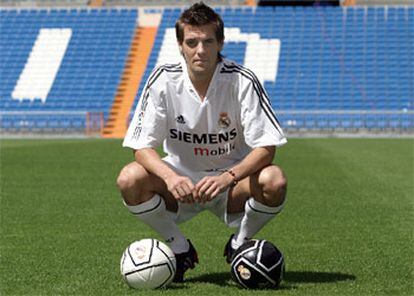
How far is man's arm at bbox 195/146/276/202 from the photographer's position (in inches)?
207

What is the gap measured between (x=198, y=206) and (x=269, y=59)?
29992 millimetres

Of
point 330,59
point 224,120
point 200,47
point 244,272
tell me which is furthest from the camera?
point 330,59

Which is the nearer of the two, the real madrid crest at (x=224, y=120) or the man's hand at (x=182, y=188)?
the man's hand at (x=182, y=188)

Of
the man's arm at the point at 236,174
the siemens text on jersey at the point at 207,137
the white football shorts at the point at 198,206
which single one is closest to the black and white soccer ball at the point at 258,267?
the man's arm at the point at 236,174

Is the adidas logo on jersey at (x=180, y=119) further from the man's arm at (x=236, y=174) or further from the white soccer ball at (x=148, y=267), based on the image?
the white soccer ball at (x=148, y=267)

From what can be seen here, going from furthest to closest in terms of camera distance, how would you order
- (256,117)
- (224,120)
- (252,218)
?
(252,218) → (224,120) → (256,117)

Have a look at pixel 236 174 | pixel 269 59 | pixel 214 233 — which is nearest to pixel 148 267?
pixel 236 174

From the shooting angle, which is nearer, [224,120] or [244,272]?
[244,272]

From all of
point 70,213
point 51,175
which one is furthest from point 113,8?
point 70,213

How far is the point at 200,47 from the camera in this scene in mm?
5488

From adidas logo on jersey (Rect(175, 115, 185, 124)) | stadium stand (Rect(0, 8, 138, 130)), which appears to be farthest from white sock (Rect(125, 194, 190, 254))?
stadium stand (Rect(0, 8, 138, 130))

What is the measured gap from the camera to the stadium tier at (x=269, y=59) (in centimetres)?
3291

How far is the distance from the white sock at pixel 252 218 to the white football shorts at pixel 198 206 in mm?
96

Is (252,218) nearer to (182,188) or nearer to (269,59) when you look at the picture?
(182,188)
